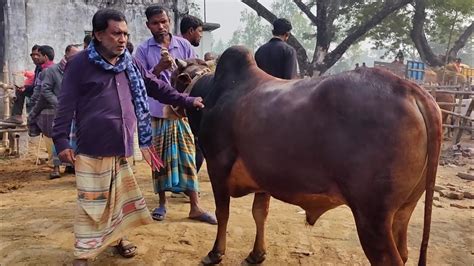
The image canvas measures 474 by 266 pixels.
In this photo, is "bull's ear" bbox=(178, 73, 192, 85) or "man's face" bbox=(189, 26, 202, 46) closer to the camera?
"bull's ear" bbox=(178, 73, 192, 85)

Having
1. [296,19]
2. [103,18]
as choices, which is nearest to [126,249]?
[103,18]

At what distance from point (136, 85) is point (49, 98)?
3.66 m

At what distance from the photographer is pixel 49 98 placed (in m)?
6.31

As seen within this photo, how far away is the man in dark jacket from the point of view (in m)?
5.22

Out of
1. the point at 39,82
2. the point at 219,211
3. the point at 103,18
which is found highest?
the point at 103,18

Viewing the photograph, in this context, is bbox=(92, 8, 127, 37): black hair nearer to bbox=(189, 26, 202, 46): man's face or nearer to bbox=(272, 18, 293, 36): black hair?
bbox=(189, 26, 202, 46): man's face

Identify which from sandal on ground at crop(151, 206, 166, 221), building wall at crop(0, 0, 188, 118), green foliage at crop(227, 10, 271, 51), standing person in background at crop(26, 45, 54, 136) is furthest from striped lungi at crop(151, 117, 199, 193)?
green foliage at crop(227, 10, 271, 51)

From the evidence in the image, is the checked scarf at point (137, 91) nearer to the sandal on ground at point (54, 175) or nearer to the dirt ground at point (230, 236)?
the dirt ground at point (230, 236)

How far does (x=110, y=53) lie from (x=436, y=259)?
300 centimetres

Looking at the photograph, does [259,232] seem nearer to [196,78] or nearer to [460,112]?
[196,78]

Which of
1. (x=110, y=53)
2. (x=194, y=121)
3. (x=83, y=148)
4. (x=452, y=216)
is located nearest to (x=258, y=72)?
(x=194, y=121)

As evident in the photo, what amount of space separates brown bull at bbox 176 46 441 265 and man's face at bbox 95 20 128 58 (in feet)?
3.02

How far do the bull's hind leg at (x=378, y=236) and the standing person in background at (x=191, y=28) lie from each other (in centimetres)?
298

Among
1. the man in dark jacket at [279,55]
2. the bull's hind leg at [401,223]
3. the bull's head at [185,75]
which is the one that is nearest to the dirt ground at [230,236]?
the bull's hind leg at [401,223]
